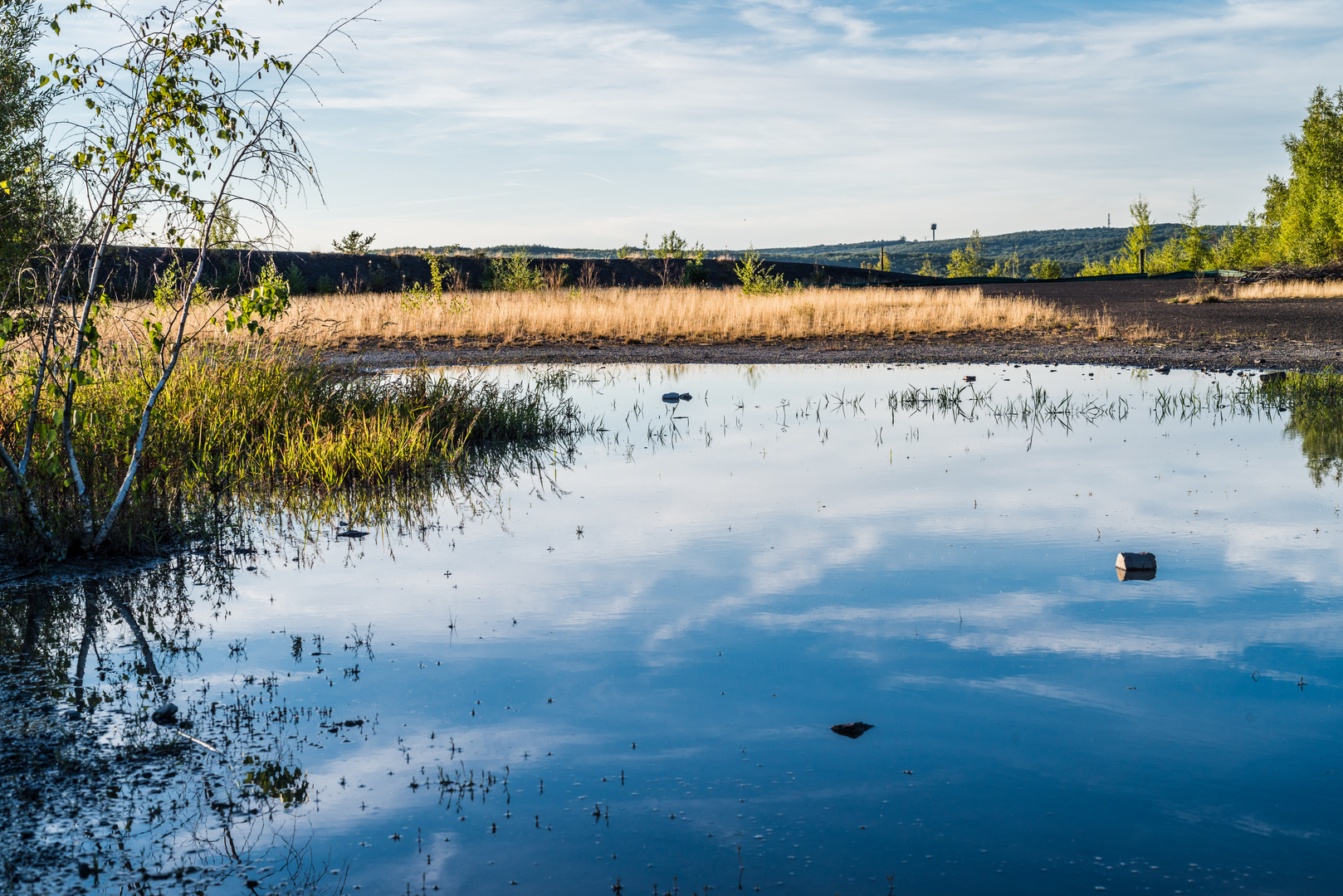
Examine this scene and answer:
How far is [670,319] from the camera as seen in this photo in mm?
26266

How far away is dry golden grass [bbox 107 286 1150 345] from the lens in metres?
24.9

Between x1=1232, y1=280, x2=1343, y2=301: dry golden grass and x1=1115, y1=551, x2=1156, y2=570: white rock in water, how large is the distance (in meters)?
37.1

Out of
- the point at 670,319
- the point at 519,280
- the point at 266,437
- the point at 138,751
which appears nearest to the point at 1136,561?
the point at 138,751

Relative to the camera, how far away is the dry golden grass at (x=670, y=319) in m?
24.9

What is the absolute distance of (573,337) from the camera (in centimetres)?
2523

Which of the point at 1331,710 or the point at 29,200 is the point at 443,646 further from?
the point at 29,200

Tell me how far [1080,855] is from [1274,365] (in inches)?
697

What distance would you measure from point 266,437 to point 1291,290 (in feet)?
131

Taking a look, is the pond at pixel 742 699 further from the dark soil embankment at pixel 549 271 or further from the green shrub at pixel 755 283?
the dark soil embankment at pixel 549 271

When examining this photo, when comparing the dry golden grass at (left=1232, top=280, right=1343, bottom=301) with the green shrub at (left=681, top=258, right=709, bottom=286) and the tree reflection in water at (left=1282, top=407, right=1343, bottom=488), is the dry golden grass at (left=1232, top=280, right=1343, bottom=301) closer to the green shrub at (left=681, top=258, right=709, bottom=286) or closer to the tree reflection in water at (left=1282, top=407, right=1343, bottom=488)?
the green shrub at (left=681, top=258, right=709, bottom=286)

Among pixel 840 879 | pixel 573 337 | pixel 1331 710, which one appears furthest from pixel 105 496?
pixel 573 337

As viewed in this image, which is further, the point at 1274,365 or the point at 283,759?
the point at 1274,365

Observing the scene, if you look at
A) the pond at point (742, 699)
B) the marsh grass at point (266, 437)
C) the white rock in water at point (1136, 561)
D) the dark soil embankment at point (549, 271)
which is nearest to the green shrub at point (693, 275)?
the dark soil embankment at point (549, 271)

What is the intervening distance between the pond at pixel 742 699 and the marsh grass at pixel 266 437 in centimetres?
92
